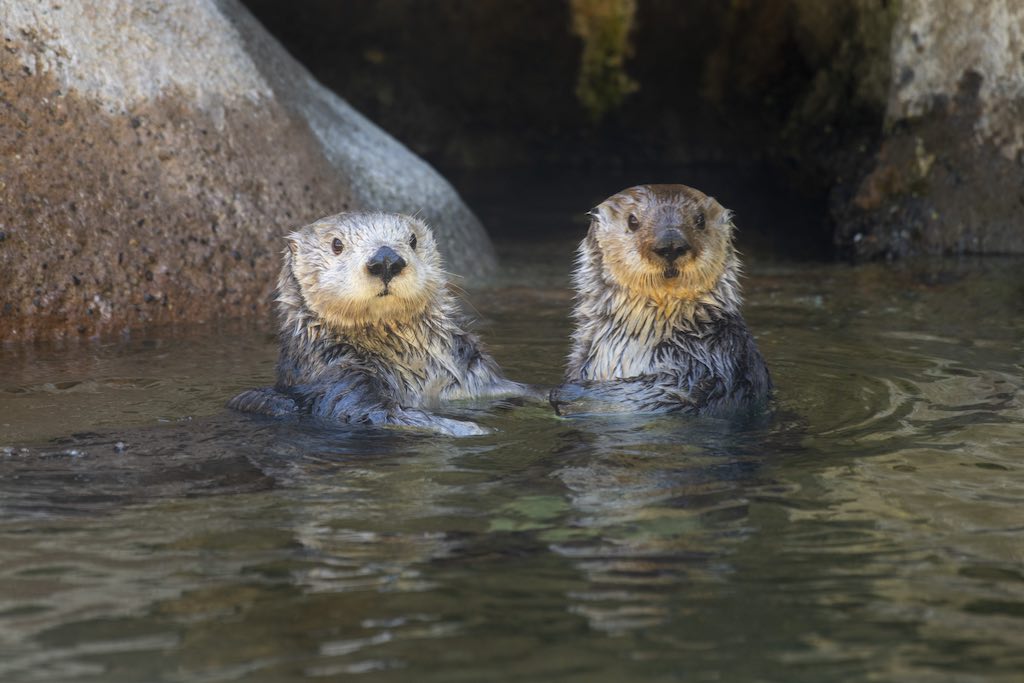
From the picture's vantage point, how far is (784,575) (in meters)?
3.98

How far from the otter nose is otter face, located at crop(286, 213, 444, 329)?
1.16m

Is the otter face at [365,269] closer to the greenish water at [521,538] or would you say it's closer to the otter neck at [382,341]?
the otter neck at [382,341]

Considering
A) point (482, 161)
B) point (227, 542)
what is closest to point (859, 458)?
point (227, 542)

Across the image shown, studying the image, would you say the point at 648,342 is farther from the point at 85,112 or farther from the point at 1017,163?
the point at 1017,163

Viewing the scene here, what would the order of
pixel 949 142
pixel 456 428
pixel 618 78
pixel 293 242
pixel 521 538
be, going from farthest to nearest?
pixel 618 78
pixel 949 142
pixel 293 242
pixel 456 428
pixel 521 538

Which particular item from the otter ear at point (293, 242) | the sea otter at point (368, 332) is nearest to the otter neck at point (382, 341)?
the sea otter at point (368, 332)

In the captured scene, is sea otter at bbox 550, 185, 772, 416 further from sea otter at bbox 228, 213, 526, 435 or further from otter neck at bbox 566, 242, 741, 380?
sea otter at bbox 228, 213, 526, 435

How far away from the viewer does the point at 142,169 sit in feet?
28.8

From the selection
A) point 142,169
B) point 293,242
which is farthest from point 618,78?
point 293,242

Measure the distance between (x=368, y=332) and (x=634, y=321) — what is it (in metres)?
1.28

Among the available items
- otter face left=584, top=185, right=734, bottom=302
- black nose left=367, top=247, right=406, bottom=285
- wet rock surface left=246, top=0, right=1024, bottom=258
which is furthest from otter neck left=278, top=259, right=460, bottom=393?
wet rock surface left=246, top=0, right=1024, bottom=258

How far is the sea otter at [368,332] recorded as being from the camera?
621cm

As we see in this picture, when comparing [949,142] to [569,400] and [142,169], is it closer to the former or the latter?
[569,400]

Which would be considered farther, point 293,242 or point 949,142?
point 949,142
